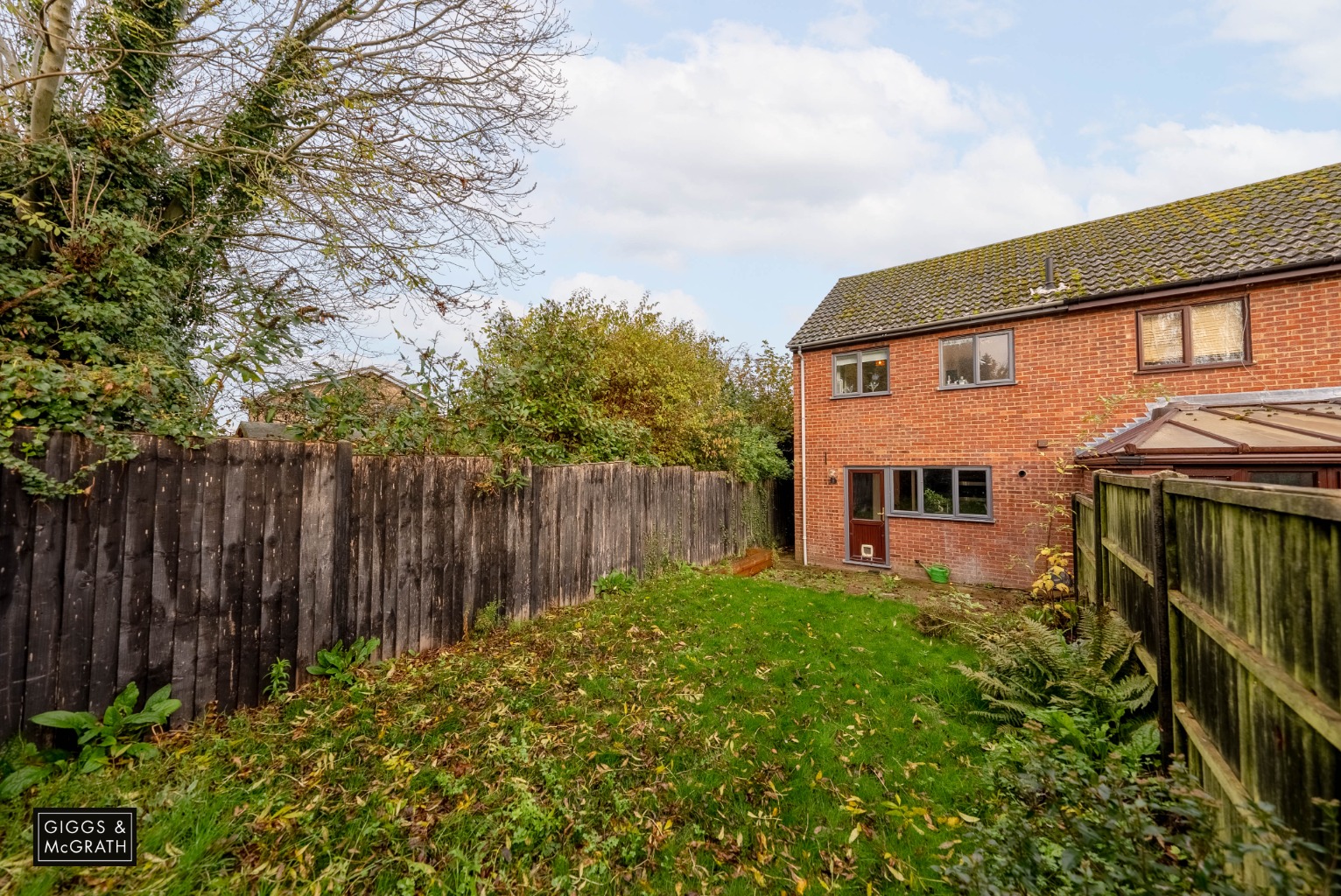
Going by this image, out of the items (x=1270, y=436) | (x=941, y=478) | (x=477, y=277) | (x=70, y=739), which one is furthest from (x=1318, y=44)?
(x=70, y=739)

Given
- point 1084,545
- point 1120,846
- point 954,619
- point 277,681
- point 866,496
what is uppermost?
point 866,496

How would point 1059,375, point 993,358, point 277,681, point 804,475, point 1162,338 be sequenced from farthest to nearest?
1. point 804,475
2. point 993,358
3. point 1059,375
4. point 1162,338
5. point 277,681

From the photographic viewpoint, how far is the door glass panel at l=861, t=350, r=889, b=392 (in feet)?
36.3

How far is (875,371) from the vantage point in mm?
11234

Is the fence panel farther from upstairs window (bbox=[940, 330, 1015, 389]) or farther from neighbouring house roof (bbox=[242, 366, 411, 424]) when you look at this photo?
upstairs window (bbox=[940, 330, 1015, 389])

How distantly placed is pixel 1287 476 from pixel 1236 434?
664 millimetres

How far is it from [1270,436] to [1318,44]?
6.29 meters

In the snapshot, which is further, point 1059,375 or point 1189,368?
point 1059,375

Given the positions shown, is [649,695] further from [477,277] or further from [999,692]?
[477,277]

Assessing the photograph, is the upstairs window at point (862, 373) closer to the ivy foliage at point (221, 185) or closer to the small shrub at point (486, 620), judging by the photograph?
the ivy foliage at point (221, 185)

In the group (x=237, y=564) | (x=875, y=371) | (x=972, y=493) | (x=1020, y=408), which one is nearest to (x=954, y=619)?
(x=972, y=493)

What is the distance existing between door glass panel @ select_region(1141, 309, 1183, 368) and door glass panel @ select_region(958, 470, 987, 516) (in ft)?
10.2

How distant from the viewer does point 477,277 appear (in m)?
6.43

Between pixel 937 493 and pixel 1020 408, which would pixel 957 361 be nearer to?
pixel 1020 408
